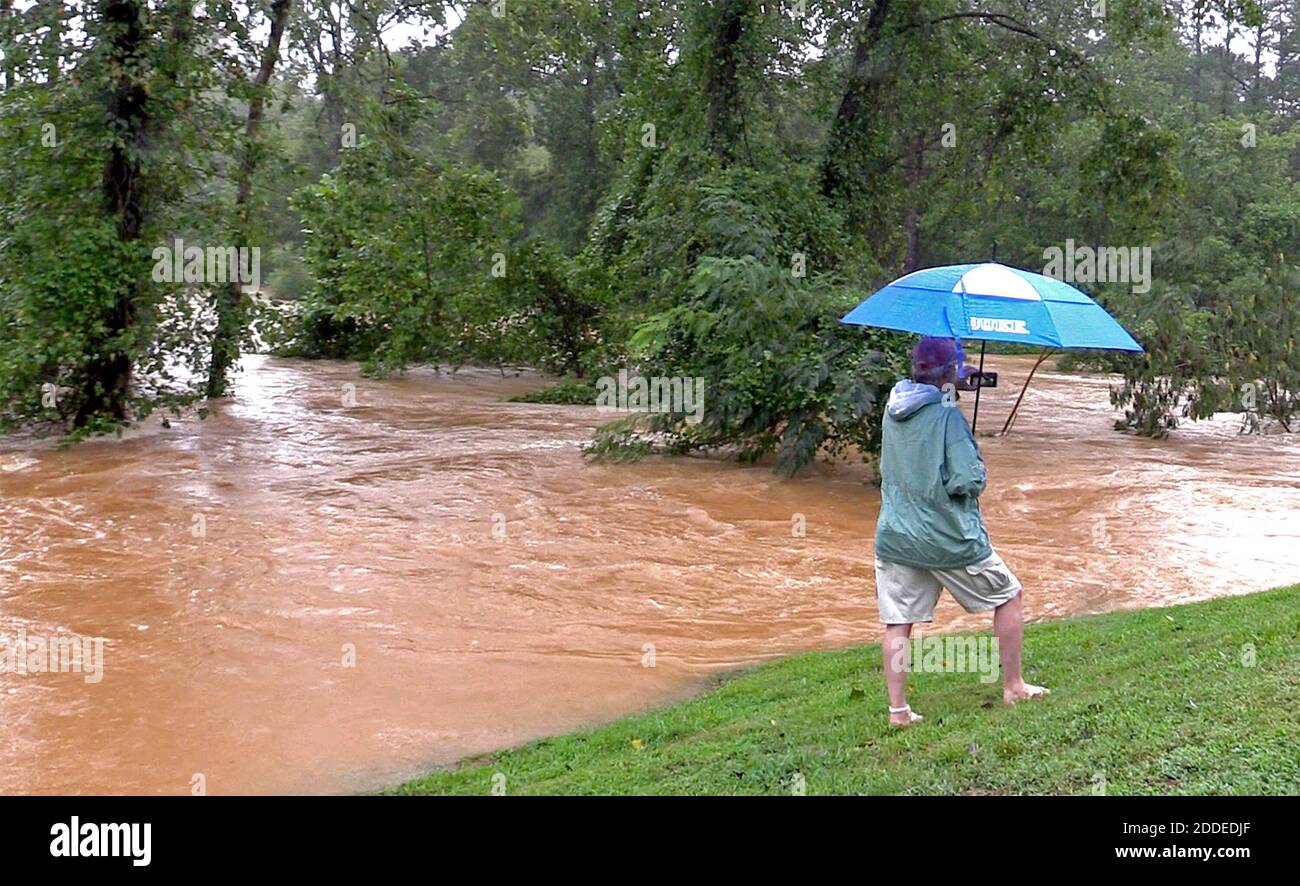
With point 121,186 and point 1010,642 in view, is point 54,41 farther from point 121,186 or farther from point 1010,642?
point 1010,642

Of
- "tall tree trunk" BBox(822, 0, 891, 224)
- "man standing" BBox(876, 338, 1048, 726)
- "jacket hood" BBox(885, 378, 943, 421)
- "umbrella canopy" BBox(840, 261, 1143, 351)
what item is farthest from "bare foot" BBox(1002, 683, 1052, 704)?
"tall tree trunk" BBox(822, 0, 891, 224)

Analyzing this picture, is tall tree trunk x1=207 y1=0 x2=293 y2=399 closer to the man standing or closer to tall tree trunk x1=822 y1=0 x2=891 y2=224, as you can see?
tall tree trunk x1=822 y1=0 x2=891 y2=224

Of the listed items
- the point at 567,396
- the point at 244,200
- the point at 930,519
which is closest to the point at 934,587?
the point at 930,519

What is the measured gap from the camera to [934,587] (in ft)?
20.1

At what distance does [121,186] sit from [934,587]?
49.3 ft

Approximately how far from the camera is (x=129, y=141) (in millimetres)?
16953

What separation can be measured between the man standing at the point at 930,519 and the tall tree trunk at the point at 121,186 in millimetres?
13097

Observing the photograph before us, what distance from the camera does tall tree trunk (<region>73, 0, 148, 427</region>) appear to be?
53.3ft

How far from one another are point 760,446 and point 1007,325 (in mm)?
10583

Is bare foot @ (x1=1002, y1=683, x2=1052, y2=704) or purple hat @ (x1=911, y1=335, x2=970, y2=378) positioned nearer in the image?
purple hat @ (x1=911, y1=335, x2=970, y2=378)

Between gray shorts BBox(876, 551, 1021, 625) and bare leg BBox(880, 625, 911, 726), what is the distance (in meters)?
0.05

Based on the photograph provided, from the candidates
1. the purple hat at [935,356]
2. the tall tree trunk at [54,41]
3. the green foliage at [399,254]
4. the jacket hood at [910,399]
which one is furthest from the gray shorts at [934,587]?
the green foliage at [399,254]
